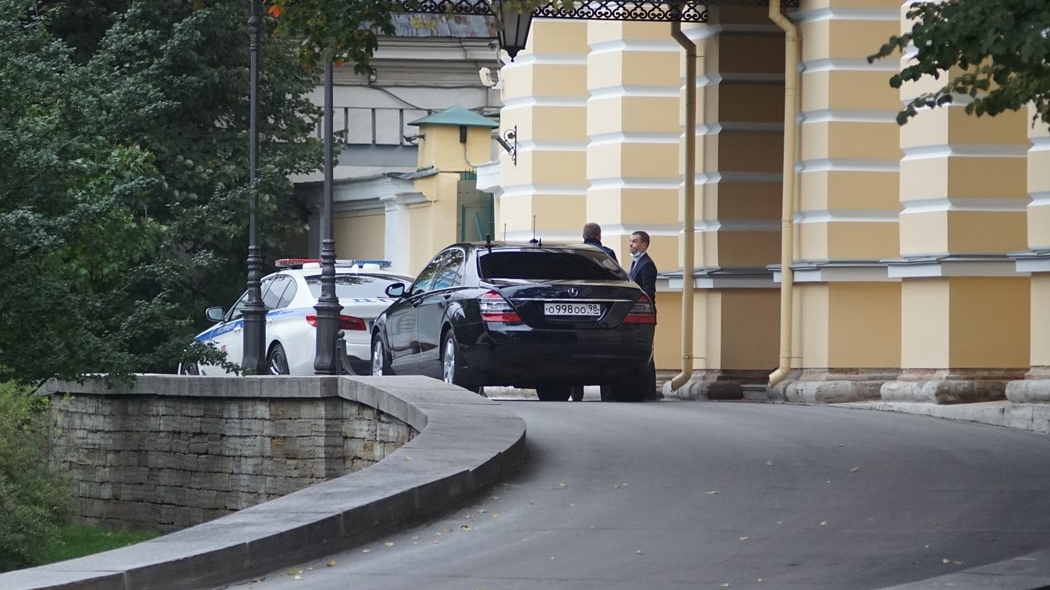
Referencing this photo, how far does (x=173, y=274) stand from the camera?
23.6 metres

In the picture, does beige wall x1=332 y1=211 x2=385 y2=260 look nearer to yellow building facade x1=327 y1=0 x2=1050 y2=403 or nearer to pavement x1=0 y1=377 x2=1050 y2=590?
yellow building facade x1=327 y1=0 x2=1050 y2=403

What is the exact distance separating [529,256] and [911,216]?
11.2 ft

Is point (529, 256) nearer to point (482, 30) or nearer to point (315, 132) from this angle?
point (315, 132)

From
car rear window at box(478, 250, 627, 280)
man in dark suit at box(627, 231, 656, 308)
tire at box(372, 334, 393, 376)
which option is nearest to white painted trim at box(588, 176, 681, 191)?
man in dark suit at box(627, 231, 656, 308)

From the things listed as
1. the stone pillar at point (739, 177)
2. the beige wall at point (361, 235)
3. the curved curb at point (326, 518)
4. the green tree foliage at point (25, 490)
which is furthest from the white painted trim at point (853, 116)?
the beige wall at point (361, 235)

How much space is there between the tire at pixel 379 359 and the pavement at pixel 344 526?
22.1 feet

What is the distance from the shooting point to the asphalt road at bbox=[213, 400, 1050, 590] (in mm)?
9781

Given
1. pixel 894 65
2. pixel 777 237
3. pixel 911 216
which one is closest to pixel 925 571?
pixel 911 216

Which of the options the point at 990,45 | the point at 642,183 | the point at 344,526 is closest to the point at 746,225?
the point at 642,183

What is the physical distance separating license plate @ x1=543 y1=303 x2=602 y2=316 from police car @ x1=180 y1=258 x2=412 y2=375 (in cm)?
578

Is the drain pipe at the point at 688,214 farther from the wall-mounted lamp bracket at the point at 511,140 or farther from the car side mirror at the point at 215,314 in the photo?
the car side mirror at the point at 215,314

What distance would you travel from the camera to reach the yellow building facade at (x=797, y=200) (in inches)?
728

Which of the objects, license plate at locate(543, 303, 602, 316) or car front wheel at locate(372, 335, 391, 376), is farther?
car front wheel at locate(372, 335, 391, 376)

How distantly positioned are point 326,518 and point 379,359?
11403mm
